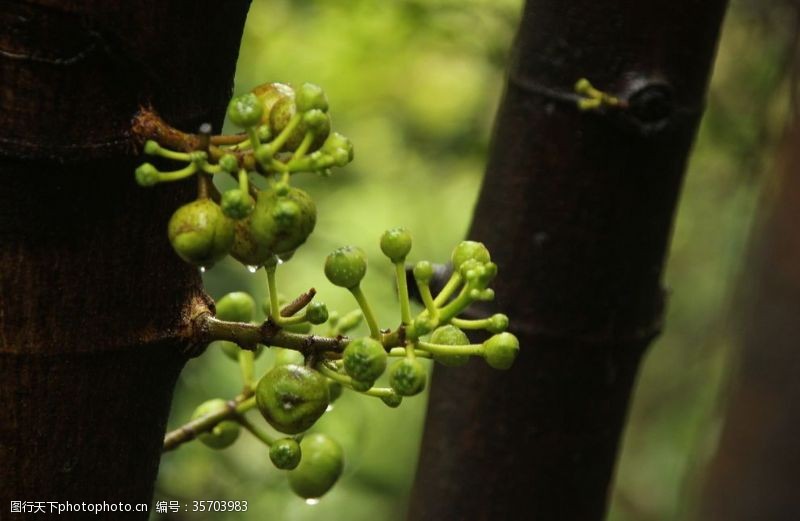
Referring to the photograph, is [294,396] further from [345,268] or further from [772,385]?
[772,385]

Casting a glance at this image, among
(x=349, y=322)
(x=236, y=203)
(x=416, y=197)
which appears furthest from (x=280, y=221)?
(x=416, y=197)

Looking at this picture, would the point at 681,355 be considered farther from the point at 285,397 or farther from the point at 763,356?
the point at 285,397

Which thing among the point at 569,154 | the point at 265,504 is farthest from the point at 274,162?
the point at 265,504

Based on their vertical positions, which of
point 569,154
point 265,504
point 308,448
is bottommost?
point 265,504

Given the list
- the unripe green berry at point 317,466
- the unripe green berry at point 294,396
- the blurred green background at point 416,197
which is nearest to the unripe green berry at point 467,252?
the unripe green berry at point 294,396

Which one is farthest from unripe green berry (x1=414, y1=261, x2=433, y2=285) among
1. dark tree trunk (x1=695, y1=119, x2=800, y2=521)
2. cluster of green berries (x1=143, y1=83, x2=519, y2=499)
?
dark tree trunk (x1=695, y1=119, x2=800, y2=521)

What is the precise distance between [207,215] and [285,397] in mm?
126

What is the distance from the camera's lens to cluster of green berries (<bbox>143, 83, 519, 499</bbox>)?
524 mm

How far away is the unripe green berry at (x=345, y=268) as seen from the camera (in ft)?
1.97

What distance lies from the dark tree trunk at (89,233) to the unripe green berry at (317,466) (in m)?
0.14

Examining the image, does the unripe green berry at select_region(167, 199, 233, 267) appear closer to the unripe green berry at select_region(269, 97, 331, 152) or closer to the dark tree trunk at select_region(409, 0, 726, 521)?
the unripe green berry at select_region(269, 97, 331, 152)

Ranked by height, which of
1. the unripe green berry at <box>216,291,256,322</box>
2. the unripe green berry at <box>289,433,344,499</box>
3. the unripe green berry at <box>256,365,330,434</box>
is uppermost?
the unripe green berry at <box>216,291,256,322</box>

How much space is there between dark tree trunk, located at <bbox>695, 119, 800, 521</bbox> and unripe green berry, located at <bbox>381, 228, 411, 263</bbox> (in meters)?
1.71

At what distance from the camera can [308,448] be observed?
0.74 metres
